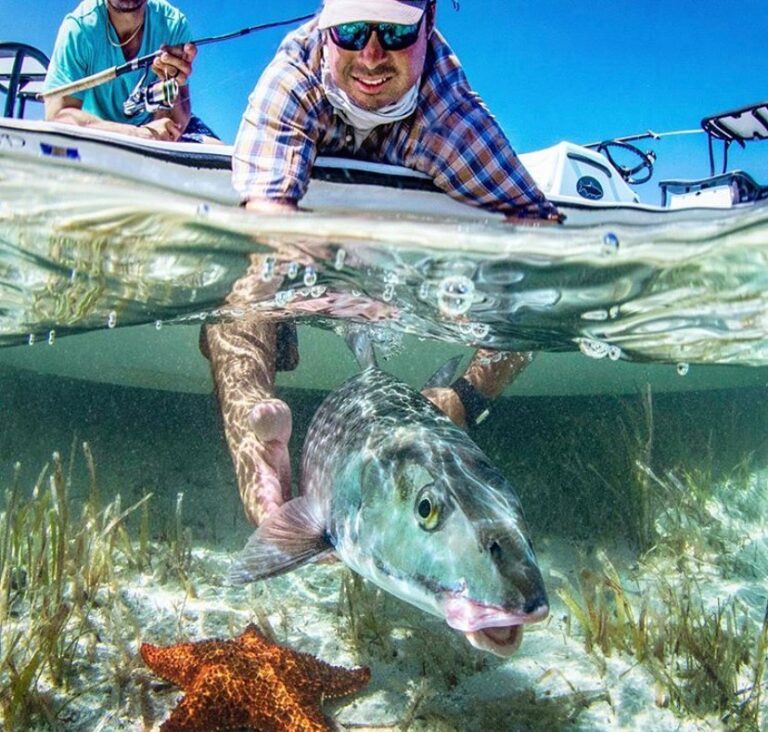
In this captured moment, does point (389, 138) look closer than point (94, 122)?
Yes

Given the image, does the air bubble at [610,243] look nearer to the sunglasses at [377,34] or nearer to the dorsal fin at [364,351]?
the sunglasses at [377,34]

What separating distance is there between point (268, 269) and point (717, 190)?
5.26 metres

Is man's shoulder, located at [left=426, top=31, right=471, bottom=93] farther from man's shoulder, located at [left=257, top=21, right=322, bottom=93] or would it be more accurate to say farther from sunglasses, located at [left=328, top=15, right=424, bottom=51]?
man's shoulder, located at [left=257, top=21, right=322, bottom=93]

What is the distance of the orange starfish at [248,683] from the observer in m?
4.21

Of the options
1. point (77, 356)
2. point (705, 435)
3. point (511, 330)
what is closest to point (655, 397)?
point (705, 435)

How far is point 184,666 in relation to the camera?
4633mm

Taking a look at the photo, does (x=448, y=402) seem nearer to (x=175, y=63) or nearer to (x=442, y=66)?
(x=442, y=66)

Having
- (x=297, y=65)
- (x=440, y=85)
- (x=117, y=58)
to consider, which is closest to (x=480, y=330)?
(x=440, y=85)

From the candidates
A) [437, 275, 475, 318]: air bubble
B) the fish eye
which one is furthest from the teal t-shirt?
the fish eye

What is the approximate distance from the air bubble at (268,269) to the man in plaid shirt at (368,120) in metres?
1.47

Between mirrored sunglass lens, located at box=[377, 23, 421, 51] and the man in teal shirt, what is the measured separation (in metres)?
2.60

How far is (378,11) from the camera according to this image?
4496 mm

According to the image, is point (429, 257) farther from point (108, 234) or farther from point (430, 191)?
point (108, 234)

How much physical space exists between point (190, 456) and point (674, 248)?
27.7 ft
